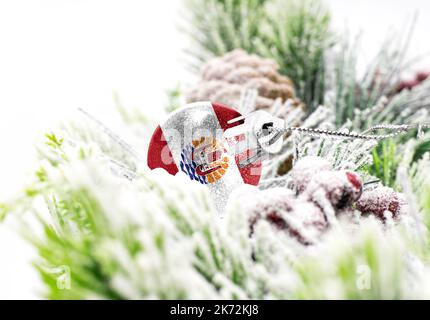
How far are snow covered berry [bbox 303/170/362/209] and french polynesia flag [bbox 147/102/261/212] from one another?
112mm

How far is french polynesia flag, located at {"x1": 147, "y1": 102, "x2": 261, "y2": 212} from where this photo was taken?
0.40 meters

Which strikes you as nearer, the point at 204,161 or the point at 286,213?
the point at 286,213

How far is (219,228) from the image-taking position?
0.25m

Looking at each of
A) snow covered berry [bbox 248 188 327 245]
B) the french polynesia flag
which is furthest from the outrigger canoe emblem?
snow covered berry [bbox 248 188 327 245]

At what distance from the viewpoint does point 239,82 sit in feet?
2.18

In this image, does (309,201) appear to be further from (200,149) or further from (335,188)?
(200,149)

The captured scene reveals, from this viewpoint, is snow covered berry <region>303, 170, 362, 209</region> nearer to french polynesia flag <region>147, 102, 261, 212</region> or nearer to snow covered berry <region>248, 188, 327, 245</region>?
snow covered berry <region>248, 188, 327, 245</region>

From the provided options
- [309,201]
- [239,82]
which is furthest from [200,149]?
[239,82]

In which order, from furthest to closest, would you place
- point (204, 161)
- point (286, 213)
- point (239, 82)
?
point (239, 82) < point (204, 161) < point (286, 213)

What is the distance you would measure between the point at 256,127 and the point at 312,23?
0.46 meters

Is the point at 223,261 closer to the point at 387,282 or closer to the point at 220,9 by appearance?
the point at 387,282

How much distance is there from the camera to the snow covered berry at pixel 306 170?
1.05 ft

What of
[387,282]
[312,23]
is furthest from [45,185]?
[312,23]

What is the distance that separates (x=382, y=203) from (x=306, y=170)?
0.22 ft
